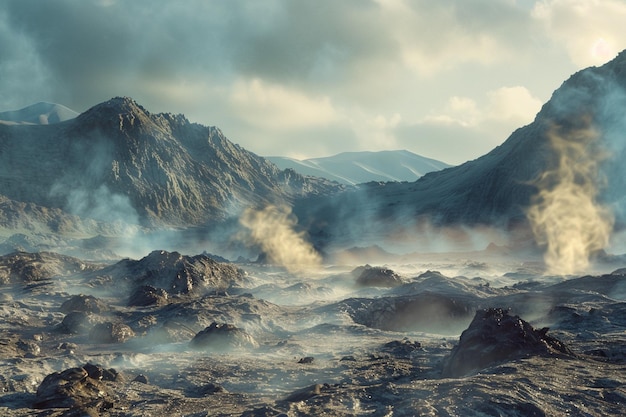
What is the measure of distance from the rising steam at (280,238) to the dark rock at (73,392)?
1794 inches

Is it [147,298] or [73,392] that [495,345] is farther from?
[147,298]

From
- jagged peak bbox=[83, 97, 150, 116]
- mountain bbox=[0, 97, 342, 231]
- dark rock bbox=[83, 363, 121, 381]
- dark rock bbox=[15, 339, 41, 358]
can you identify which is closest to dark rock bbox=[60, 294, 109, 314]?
dark rock bbox=[15, 339, 41, 358]

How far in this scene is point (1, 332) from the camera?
23.0 meters

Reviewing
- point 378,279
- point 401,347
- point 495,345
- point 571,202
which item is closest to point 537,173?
point 571,202

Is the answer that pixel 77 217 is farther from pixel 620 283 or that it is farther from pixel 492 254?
pixel 620 283

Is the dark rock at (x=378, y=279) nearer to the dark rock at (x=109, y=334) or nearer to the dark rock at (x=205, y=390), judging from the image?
the dark rock at (x=109, y=334)

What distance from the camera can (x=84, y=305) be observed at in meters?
28.1

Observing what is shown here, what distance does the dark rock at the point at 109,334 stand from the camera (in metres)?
21.9

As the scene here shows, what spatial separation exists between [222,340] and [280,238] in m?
77.2

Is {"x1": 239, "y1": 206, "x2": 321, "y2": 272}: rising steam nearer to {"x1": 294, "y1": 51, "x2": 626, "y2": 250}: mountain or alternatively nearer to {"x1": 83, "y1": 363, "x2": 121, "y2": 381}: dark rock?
{"x1": 294, "y1": 51, "x2": 626, "y2": 250}: mountain

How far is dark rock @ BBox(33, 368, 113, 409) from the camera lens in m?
12.2

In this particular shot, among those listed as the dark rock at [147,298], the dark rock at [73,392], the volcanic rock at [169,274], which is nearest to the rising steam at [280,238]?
the volcanic rock at [169,274]

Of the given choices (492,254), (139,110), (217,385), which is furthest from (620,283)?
(139,110)

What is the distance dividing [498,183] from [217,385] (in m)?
92.9
